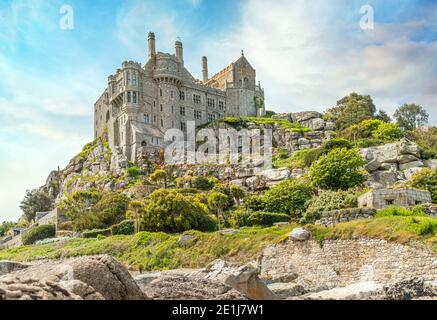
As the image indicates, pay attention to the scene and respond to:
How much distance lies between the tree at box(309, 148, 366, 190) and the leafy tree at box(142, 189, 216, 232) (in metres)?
10.3

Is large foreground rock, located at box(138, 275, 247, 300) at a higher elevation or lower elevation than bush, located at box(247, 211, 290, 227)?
lower

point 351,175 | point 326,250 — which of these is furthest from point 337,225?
point 351,175

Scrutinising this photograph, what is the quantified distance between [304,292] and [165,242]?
14174 millimetres

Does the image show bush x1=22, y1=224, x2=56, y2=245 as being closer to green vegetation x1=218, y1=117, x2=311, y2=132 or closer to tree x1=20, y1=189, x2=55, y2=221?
tree x1=20, y1=189, x2=55, y2=221

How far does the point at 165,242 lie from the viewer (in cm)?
3428

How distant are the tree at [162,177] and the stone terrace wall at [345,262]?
3973 cm

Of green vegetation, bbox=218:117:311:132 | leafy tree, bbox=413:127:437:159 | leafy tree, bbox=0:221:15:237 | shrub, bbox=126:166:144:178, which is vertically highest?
green vegetation, bbox=218:117:311:132

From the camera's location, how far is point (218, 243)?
99.5 ft

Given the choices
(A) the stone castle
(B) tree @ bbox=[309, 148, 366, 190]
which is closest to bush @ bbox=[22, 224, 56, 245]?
(A) the stone castle

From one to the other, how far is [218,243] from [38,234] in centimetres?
3222

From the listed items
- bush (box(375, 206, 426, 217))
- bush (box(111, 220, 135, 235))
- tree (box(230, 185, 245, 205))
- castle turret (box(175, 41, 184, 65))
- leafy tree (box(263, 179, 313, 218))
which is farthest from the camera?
castle turret (box(175, 41, 184, 65))

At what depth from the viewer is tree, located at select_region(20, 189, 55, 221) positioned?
79206mm

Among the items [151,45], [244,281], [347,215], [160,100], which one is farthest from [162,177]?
[244,281]
